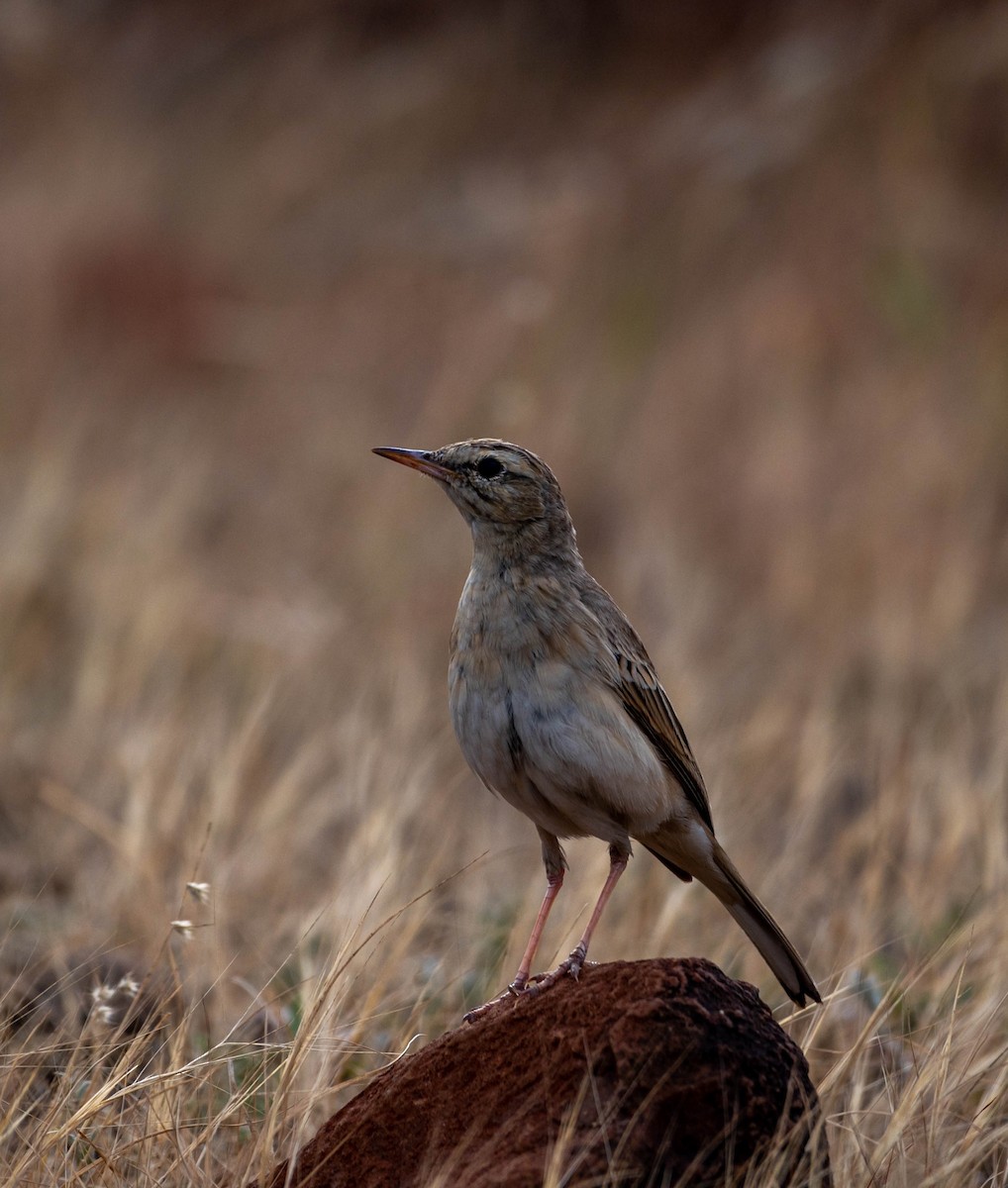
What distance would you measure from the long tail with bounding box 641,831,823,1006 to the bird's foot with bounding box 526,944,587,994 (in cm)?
66

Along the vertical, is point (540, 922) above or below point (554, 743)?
below

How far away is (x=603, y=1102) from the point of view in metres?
3.26

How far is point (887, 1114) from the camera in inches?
156

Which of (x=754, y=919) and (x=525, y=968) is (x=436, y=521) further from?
(x=525, y=968)

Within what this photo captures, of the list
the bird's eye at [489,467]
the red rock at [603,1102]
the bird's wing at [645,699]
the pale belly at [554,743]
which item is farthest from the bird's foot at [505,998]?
the bird's eye at [489,467]

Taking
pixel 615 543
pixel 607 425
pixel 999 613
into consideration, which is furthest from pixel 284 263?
pixel 999 613

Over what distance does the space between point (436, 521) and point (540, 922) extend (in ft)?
24.9

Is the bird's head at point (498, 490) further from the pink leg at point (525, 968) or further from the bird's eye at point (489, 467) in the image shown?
the pink leg at point (525, 968)

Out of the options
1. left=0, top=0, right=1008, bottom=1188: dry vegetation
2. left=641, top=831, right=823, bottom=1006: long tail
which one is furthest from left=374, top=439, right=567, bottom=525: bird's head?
left=0, top=0, right=1008, bottom=1188: dry vegetation

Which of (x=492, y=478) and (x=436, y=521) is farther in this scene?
(x=436, y=521)

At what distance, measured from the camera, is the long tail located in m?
4.30

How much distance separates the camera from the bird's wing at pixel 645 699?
4461 mm

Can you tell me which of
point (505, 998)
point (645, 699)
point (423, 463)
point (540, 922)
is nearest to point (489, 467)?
point (423, 463)

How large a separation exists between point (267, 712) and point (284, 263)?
469 inches
